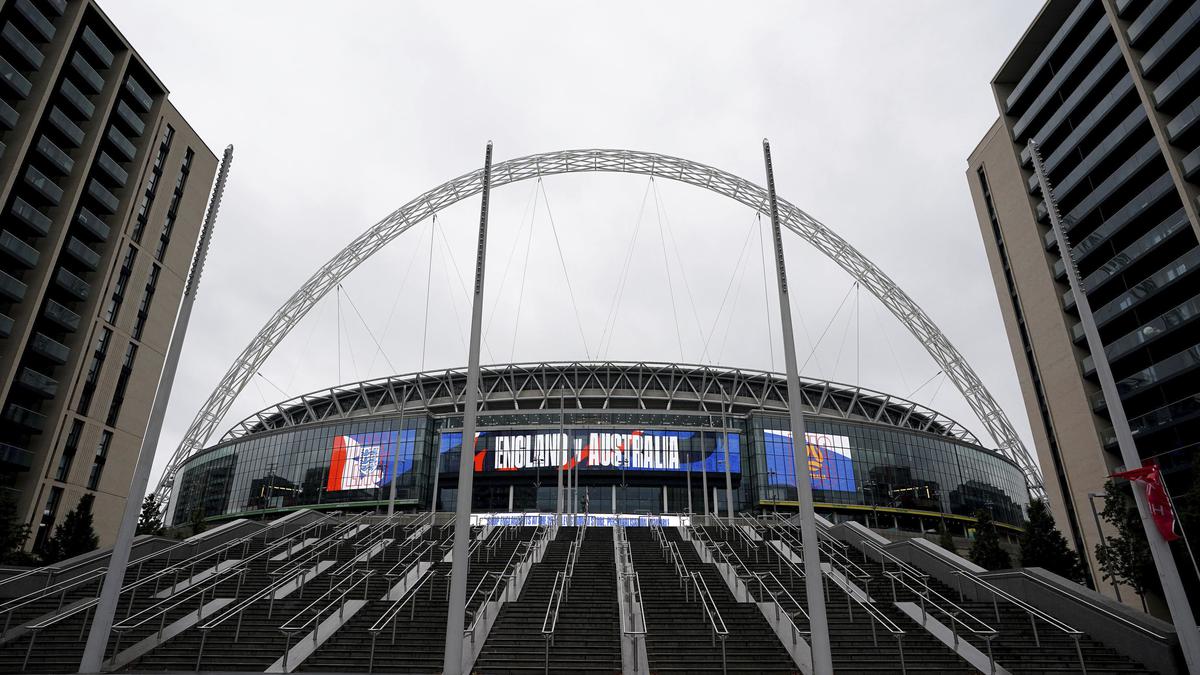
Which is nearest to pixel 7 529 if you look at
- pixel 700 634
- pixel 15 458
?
pixel 15 458

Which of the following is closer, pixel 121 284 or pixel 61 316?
pixel 61 316

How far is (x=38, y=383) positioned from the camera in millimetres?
50688

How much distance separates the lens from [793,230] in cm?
7944

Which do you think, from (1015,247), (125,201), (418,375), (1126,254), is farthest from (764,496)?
(125,201)

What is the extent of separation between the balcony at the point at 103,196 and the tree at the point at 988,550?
68323mm

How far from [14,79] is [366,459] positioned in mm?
47048

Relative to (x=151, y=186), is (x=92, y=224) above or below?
below

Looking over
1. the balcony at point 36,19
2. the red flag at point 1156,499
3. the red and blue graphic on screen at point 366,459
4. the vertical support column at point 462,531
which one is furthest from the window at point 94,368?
the red flag at point 1156,499

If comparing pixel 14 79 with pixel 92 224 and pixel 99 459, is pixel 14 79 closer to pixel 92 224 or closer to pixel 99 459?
pixel 92 224

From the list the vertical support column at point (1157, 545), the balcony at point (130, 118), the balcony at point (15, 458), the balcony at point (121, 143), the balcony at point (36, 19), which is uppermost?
the balcony at point (36, 19)

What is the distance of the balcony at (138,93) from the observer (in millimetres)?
60781

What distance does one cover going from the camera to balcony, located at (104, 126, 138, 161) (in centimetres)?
5860

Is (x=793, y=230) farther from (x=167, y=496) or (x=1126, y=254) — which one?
(x=167, y=496)

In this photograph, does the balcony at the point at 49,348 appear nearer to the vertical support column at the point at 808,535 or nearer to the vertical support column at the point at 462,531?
the vertical support column at the point at 462,531
